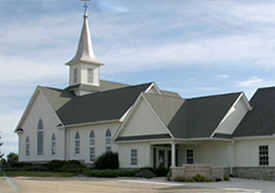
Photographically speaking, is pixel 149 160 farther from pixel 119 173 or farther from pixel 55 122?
pixel 55 122

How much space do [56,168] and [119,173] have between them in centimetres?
1056

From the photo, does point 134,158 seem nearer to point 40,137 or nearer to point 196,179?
A: point 196,179

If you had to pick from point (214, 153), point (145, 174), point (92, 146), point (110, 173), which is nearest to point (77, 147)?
point (92, 146)

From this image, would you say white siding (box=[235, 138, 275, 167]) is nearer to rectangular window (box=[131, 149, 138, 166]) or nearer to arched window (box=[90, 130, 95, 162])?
rectangular window (box=[131, 149, 138, 166])

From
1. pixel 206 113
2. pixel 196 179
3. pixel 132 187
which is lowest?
pixel 196 179

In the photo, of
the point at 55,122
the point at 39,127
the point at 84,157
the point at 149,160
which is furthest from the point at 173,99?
the point at 39,127

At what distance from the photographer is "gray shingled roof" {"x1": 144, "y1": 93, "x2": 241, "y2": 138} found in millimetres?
31805

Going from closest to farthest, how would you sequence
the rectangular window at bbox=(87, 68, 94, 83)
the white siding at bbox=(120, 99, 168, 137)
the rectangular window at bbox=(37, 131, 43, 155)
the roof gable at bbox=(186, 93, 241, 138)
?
1. the roof gable at bbox=(186, 93, 241, 138)
2. the white siding at bbox=(120, 99, 168, 137)
3. the rectangular window at bbox=(37, 131, 43, 155)
4. the rectangular window at bbox=(87, 68, 94, 83)

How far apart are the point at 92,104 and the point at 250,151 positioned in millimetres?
18696

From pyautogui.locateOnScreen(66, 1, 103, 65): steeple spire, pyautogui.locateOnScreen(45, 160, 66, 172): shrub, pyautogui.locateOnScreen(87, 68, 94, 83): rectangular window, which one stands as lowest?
pyautogui.locateOnScreen(45, 160, 66, 172): shrub

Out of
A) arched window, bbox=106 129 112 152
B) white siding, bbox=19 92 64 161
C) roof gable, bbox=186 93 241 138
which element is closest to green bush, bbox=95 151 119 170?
arched window, bbox=106 129 112 152

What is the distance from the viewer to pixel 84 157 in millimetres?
41250

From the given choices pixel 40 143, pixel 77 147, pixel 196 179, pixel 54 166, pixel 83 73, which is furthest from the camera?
pixel 83 73

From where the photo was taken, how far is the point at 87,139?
41.3 meters
